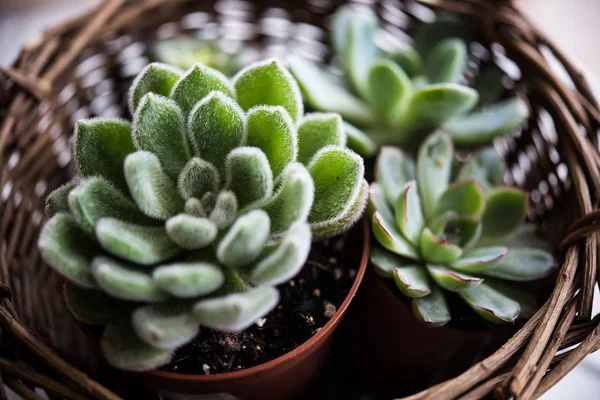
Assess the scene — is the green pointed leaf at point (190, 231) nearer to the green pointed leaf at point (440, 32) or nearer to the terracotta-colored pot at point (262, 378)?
the terracotta-colored pot at point (262, 378)

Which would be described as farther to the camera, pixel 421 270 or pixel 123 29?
pixel 123 29

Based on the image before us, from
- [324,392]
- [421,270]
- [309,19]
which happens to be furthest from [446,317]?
[309,19]

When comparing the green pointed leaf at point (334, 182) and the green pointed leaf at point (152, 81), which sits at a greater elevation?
the green pointed leaf at point (152, 81)

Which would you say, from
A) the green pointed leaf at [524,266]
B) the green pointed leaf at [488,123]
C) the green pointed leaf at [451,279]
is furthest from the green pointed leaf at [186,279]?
the green pointed leaf at [488,123]

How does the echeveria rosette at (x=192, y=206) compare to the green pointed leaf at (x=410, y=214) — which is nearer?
the echeveria rosette at (x=192, y=206)

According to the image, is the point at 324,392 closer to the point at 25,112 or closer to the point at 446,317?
the point at 446,317

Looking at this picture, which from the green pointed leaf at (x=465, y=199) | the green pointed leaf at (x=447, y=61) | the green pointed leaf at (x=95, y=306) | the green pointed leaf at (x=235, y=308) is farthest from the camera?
the green pointed leaf at (x=447, y=61)

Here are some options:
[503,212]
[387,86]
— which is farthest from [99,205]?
[503,212]
